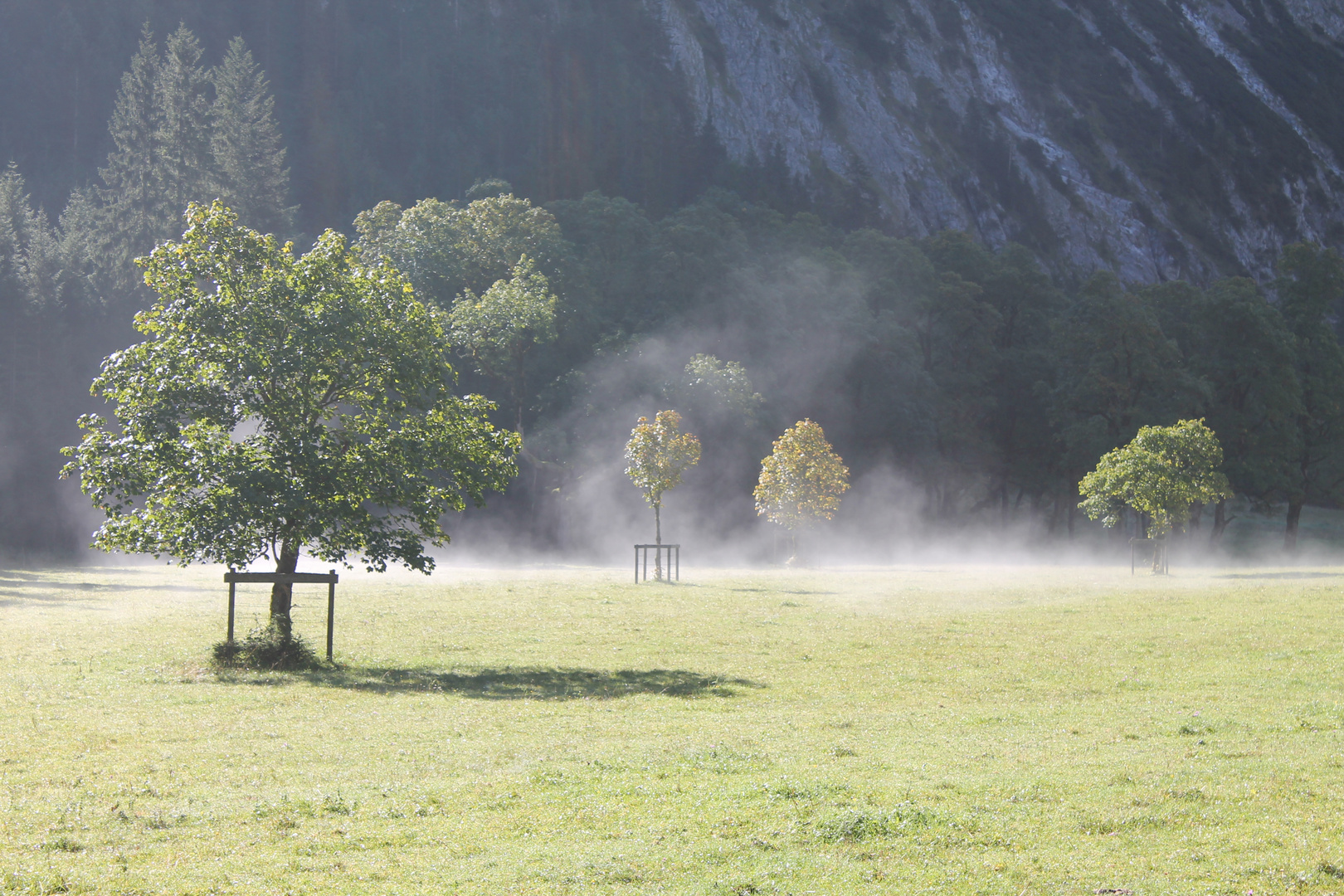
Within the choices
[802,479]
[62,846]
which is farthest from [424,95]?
[62,846]

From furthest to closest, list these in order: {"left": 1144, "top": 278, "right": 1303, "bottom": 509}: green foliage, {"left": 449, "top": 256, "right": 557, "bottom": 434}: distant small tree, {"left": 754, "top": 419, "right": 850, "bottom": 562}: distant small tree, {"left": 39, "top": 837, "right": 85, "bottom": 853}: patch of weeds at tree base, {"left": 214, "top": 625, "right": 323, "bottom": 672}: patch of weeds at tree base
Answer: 1. {"left": 449, "top": 256, "right": 557, "bottom": 434}: distant small tree
2. {"left": 1144, "top": 278, "right": 1303, "bottom": 509}: green foliage
3. {"left": 754, "top": 419, "right": 850, "bottom": 562}: distant small tree
4. {"left": 214, "top": 625, "right": 323, "bottom": 672}: patch of weeds at tree base
5. {"left": 39, "top": 837, "right": 85, "bottom": 853}: patch of weeds at tree base

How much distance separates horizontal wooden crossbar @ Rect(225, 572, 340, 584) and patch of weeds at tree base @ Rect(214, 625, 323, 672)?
989 millimetres

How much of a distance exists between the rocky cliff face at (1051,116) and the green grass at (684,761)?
376ft

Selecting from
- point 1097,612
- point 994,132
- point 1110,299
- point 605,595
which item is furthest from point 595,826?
point 994,132

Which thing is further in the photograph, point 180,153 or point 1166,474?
point 180,153

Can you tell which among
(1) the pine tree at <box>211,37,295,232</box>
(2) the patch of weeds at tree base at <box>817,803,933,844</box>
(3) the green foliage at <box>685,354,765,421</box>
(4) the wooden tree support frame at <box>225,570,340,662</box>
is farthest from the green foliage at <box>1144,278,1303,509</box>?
(1) the pine tree at <box>211,37,295,232</box>

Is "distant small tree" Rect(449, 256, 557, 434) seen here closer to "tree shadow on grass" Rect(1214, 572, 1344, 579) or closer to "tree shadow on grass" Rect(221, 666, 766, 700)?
"tree shadow on grass" Rect(1214, 572, 1344, 579)

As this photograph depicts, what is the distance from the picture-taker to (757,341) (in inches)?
3632

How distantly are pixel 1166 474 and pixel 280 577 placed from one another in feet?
149

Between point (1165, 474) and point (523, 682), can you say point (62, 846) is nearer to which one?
point (523, 682)

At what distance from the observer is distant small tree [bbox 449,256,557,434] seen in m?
82.9

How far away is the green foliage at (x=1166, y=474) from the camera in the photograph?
183 feet

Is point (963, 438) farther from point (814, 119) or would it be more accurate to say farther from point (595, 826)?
point (595, 826)

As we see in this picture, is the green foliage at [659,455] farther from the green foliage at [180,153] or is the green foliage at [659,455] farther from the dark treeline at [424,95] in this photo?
the dark treeline at [424,95]
